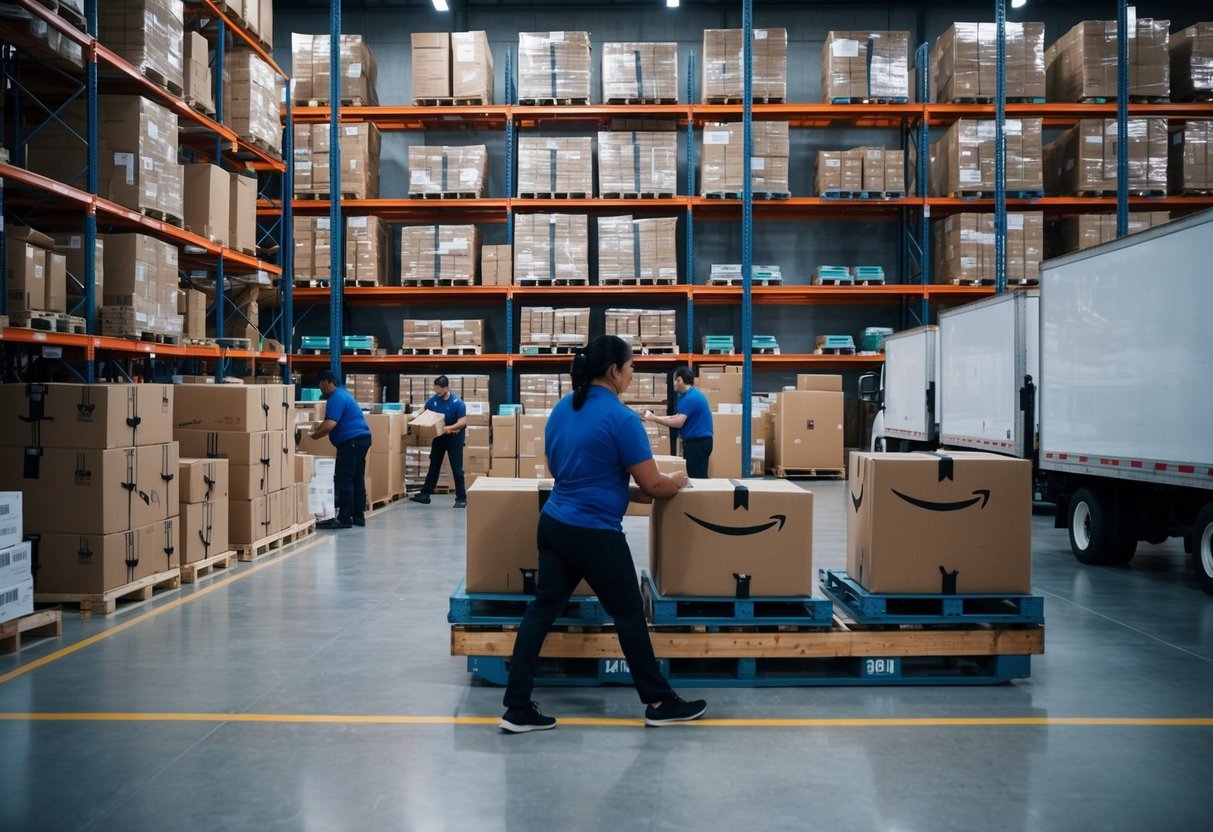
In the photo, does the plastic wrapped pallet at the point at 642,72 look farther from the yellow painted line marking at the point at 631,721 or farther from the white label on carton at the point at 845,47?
the yellow painted line marking at the point at 631,721

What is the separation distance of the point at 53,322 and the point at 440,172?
8.49 metres

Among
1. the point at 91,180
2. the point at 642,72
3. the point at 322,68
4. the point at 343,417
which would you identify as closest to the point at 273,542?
the point at 343,417

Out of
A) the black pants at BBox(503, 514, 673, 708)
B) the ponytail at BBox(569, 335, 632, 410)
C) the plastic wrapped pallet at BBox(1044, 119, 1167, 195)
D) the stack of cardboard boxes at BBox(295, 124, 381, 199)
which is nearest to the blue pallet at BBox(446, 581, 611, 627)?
the black pants at BBox(503, 514, 673, 708)

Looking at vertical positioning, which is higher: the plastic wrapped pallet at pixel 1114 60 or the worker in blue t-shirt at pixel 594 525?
the plastic wrapped pallet at pixel 1114 60

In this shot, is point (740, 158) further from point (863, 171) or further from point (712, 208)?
point (863, 171)

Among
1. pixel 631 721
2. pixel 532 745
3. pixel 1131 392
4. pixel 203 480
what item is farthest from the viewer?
pixel 203 480

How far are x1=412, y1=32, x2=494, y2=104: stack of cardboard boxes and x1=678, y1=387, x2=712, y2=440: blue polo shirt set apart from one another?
8508 mm

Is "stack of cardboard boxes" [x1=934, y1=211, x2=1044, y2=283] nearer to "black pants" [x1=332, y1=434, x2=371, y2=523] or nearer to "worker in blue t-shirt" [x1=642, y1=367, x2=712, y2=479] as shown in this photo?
"worker in blue t-shirt" [x1=642, y1=367, x2=712, y2=479]

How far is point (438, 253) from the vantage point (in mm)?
14820

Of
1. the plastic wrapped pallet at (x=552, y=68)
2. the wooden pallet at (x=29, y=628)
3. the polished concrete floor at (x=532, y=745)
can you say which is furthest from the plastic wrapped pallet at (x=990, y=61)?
the wooden pallet at (x=29, y=628)

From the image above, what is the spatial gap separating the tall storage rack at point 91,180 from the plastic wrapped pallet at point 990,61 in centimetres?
1077

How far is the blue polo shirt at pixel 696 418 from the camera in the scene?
8789 mm

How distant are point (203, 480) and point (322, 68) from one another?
10.3m

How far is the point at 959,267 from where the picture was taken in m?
14.6
